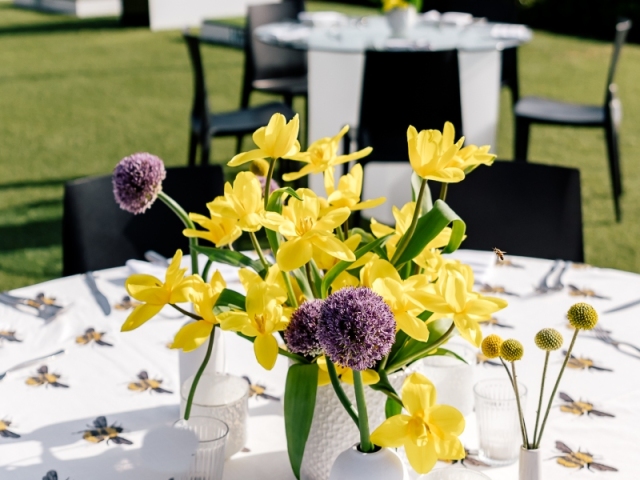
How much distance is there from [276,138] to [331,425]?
1.08 feet

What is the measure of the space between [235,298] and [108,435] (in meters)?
0.37

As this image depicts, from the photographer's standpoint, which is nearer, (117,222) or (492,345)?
(492,345)

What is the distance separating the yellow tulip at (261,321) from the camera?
0.83 m

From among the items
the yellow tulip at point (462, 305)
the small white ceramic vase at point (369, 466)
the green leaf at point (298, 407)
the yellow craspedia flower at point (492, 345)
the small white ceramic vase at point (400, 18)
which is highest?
the small white ceramic vase at point (400, 18)

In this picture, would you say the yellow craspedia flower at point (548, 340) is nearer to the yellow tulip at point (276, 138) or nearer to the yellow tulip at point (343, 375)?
the yellow tulip at point (343, 375)

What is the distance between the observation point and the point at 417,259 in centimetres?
96

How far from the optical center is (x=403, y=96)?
332 centimetres

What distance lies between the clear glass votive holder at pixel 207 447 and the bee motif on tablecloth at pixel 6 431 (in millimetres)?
312

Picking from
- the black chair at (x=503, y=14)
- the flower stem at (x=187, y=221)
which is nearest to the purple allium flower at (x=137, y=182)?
the flower stem at (x=187, y=221)

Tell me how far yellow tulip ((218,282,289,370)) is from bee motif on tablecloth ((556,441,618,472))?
1.56 feet

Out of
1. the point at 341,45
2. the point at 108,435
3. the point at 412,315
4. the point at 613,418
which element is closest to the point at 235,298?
the point at 412,315

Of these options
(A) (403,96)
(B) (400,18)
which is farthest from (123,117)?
(A) (403,96)

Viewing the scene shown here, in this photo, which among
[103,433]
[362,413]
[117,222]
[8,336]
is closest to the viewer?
[362,413]

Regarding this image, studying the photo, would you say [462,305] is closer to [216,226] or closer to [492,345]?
[492,345]
